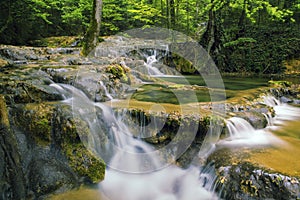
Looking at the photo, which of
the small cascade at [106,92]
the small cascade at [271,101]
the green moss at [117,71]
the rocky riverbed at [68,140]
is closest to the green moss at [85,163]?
the rocky riverbed at [68,140]

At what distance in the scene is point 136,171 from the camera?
4.00 meters

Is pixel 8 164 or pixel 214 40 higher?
pixel 214 40

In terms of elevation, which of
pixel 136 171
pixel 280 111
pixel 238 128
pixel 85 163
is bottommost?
pixel 136 171

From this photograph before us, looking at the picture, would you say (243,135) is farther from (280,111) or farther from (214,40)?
(214,40)

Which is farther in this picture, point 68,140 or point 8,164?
point 68,140

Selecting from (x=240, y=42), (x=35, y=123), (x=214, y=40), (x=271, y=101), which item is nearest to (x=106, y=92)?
(x=35, y=123)

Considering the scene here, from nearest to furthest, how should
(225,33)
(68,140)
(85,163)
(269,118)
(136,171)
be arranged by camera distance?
(85,163) → (68,140) → (136,171) → (269,118) → (225,33)

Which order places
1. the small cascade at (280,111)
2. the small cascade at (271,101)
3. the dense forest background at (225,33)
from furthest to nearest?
1. the dense forest background at (225,33)
2. the small cascade at (271,101)
3. the small cascade at (280,111)

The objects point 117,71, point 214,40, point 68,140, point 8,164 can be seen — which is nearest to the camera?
point 8,164

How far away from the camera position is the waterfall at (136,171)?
3.47 meters

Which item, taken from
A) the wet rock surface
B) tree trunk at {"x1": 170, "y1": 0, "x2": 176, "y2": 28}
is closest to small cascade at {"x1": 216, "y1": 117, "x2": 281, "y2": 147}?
the wet rock surface

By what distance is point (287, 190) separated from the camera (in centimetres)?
282

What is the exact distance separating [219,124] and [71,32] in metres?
16.7

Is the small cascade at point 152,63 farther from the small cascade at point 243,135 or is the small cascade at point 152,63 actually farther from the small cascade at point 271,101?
the small cascade at point 243,135
